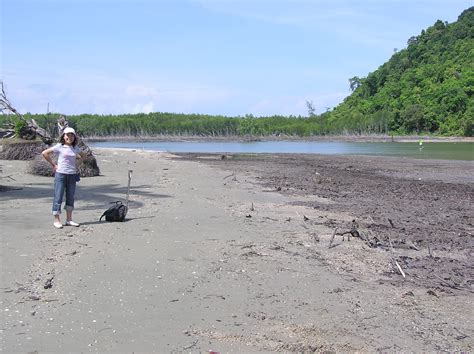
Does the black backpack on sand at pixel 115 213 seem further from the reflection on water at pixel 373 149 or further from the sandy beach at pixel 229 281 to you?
the reflection on water at pixel 373 149

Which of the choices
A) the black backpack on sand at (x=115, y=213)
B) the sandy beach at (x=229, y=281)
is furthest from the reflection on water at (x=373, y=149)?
the black backpack on sand at (x=115, y=213)

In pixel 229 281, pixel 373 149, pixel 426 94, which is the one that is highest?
pixel 426 94

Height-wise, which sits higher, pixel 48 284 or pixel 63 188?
pixel 63 188

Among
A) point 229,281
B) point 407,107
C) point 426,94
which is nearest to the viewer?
point 229,281

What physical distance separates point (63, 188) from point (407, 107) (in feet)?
519

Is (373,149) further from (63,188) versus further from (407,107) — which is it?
(407,107)

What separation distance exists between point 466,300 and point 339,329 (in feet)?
7.05

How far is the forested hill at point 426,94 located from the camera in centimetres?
14612

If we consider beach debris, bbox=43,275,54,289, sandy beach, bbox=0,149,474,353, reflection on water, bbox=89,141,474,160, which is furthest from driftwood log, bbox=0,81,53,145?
reflection on water, bbox=89,141,474,160

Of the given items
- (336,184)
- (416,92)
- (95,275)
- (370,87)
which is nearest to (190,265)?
(95,275)

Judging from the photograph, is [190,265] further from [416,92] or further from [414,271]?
[416,92]

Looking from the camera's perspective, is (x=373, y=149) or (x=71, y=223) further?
(x=373, y=149)

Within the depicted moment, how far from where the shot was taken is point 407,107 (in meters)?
157

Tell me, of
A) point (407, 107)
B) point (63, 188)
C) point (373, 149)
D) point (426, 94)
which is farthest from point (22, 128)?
point (426, 94)
